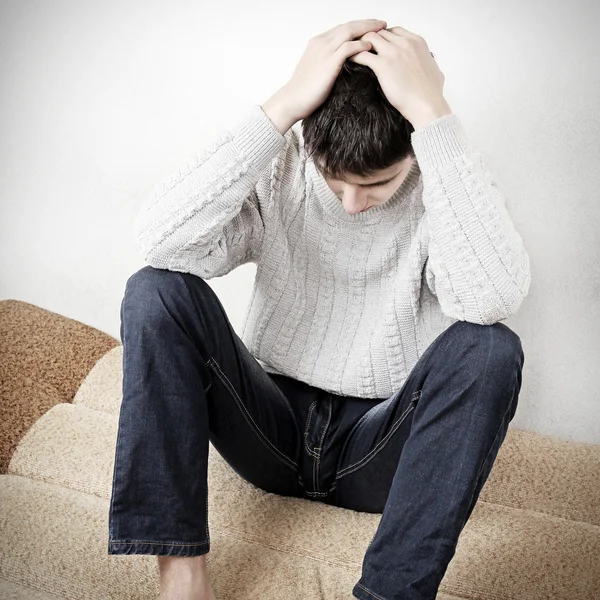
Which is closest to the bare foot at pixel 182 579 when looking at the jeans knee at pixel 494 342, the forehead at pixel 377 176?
the jeans knee at pixel 494 342

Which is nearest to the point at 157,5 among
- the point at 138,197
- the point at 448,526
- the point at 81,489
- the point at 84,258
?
the point at 138,197

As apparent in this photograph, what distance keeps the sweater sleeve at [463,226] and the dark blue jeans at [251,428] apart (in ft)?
0.22

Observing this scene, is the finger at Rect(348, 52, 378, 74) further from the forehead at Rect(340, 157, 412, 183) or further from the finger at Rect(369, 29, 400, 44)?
the forehead at Rect(340, 157, 412, 183)

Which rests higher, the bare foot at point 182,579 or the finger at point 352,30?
the finger at point 352,30

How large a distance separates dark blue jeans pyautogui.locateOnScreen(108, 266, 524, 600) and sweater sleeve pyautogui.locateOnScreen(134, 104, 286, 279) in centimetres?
5

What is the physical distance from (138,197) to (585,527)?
4.33ft

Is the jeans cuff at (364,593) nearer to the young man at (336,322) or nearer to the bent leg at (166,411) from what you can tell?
the young man at (336,322)

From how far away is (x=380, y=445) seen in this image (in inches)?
47.8

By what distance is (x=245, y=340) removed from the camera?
4.70ft

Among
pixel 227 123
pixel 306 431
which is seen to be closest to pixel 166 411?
pixel 306 431

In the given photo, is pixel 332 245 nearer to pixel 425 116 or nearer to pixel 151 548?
pixel 425 116

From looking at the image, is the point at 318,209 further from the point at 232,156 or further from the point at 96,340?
the point at 96,340

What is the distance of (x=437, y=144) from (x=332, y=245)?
303 mm

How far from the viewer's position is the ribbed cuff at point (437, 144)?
115cm
